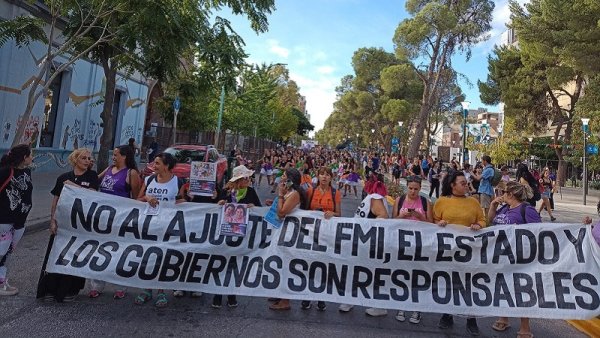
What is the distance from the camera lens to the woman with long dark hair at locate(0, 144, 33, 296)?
15.1 feet

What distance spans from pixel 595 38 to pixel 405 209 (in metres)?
24.4

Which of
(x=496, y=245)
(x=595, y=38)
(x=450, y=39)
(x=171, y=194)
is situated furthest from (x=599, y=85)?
(x=171, y=194)

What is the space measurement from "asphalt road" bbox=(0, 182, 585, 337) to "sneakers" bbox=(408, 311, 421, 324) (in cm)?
4

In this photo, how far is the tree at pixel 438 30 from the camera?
2934cm

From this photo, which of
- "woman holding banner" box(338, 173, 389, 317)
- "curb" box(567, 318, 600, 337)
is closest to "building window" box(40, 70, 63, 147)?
"woman holding banner" box(338, 173, 389, 317)

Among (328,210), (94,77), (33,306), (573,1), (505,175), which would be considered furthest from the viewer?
(573,1)

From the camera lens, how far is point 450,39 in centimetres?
3075

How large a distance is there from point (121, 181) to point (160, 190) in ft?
1.55

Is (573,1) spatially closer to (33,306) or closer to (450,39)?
(450,39)

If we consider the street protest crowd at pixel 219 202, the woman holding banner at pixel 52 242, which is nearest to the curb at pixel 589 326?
the street protest crowd at pixel 219 202

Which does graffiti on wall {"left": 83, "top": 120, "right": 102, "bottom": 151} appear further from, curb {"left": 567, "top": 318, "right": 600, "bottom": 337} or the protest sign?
curb {"left": 567, "top": 318, "right": 600, "bottom": 337}

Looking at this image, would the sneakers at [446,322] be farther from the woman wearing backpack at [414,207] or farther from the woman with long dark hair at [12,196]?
the woman with long dark hair at [12,196]

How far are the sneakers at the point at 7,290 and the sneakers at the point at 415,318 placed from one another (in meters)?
4.31

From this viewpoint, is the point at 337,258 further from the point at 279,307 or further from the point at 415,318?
the point at 415,318
